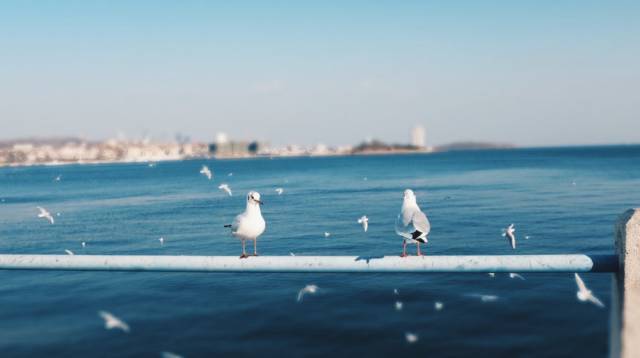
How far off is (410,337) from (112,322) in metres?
7.18

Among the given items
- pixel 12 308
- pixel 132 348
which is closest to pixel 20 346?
pixel 132 348

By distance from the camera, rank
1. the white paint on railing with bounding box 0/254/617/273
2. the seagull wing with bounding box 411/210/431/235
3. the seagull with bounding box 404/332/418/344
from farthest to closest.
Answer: the seagull with bounding box 404/332/418/344
the seagull wing with bounding box 411/210/431/235
the white paint on railing with bounding box 0/254/617/273

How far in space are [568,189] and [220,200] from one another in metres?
34.4

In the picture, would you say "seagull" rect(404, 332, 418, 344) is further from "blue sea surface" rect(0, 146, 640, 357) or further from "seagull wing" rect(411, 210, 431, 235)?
"seagull wing" rect(411, 210, 431, 235)

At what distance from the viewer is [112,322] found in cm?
1266

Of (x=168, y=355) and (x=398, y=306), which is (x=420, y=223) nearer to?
(x=168, y=355)

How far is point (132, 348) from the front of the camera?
1075cm

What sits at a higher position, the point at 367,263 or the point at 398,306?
the point at 367,263

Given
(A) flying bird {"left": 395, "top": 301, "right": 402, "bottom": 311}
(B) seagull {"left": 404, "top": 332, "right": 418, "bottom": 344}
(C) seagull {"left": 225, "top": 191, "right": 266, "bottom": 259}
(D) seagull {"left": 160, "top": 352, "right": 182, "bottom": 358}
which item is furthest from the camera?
(A) flying bird {"left": 395, "top": 301, "right": 402, "bottom": 311}

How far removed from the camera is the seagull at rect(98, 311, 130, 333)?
11.8 metres

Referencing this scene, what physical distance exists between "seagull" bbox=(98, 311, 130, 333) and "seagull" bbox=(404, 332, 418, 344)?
20.4 ft

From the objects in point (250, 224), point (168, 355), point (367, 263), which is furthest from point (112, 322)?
point (367, 263)

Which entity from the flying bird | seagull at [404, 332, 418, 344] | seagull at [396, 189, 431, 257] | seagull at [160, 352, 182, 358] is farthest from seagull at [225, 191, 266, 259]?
the flying bird

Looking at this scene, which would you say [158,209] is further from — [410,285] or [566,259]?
[566,259]
